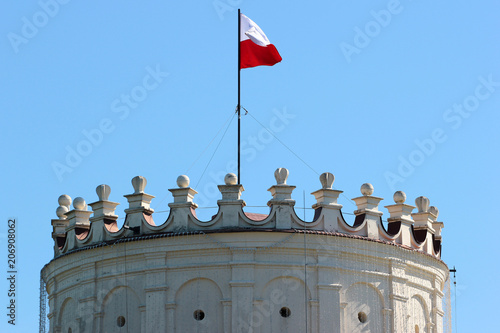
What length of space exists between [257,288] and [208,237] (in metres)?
2.14

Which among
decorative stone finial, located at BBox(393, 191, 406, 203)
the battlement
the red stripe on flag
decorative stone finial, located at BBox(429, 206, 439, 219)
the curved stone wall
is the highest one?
the red stripe on flag

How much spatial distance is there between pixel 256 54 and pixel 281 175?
5488 mm

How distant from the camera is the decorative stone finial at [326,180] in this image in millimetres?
38938

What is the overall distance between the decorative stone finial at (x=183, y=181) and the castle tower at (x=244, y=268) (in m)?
0.03

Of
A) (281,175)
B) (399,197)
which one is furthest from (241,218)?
(399,197)

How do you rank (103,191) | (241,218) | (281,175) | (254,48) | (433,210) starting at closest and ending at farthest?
(241,218)
(281,175)
(103,191)
(254,48)
(433,210)

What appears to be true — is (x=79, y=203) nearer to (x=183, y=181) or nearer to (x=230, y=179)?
(x=183, y=181)

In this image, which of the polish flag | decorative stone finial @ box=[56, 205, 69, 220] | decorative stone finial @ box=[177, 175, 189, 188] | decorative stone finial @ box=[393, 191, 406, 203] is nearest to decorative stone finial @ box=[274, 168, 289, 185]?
decorative stone finial @ box=[177, 175, 189, 188]

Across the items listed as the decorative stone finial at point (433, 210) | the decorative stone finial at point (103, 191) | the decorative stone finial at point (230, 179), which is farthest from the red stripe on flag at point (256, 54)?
the decorative stone finial at point (433, 210)

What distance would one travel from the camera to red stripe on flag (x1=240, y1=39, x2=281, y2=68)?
41.9 m

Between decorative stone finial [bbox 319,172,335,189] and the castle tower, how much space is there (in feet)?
0.10

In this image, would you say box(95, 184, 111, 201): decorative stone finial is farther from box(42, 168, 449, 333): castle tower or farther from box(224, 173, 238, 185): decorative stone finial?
box(224, 173, 238, 185): decorative stone finial

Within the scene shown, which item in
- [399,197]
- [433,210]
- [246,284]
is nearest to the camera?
[246,284]

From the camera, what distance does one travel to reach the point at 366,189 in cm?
3956
